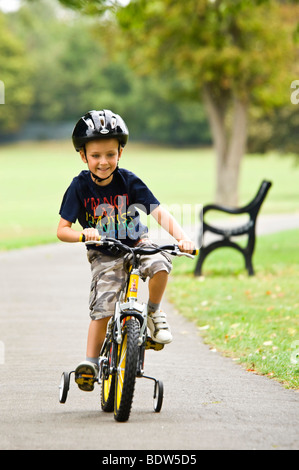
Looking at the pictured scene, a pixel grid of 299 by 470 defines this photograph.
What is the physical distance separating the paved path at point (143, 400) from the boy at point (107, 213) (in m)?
0.45

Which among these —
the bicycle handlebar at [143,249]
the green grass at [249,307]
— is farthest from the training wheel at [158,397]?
the green grass at [249,307]

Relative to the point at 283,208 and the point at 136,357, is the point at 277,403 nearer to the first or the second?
the point at 136,357

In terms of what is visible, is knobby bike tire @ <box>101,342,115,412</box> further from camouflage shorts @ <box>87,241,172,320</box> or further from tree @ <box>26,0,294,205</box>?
tree @ <box>26,0,294,205</box>

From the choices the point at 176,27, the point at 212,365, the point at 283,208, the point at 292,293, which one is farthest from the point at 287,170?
the point at 212,365

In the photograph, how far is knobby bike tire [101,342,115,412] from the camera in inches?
198

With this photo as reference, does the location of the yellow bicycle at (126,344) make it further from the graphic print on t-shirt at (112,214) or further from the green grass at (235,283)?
the green grass at (235,283)

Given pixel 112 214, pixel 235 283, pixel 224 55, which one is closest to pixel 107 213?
pixel 112 214

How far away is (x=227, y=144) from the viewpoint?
3170 cm

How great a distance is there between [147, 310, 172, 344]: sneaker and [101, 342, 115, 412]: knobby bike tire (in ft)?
1.08

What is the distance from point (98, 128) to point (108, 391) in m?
1.62

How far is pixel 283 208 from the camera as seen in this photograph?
33.0 m

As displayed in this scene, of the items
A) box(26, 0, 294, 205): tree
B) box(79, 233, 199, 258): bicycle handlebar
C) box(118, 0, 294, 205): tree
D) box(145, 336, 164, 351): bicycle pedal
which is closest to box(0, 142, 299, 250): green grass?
box(26, 0, 294, 205): tree

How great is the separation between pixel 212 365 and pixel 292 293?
A: 14.0ft

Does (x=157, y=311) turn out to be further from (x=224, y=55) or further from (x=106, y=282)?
(x=224, y=55)
